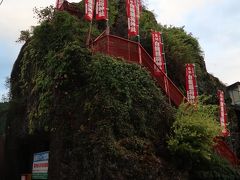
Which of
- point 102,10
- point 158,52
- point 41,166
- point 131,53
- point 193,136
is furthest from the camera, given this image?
point 158,52

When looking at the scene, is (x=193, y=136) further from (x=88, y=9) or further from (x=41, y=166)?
(x=88, y=9)

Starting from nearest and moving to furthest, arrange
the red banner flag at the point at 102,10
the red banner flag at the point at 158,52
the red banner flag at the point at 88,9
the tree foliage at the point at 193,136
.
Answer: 1. the tree foliage at the point at 193,136
2. the red banner flag at the point at 88,9
3. the red banner flag at the point at 102,10
4. the red banner flag at the point at 158,52

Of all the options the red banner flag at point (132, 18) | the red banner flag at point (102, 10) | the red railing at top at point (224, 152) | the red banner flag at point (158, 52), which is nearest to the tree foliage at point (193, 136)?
the red railing at top at point (224, 152)

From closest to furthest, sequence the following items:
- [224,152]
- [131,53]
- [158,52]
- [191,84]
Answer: [131,53] < [224,152] < [158,52] < [191,84]

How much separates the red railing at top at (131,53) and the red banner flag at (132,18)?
3.72 ft

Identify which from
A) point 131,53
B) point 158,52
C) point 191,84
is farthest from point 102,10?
point 191,84

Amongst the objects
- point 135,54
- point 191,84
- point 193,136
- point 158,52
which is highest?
point 158,52

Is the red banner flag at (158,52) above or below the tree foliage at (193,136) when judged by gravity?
above

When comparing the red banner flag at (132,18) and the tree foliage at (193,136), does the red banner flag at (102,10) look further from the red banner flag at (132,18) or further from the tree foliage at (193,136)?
the tree foliage at (193,136)

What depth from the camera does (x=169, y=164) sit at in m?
11.4

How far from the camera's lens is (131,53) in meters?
13.6

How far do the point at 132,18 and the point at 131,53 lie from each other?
7.06 ft

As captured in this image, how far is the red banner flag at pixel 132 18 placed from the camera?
1480cm

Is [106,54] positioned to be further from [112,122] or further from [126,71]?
[112,122]
